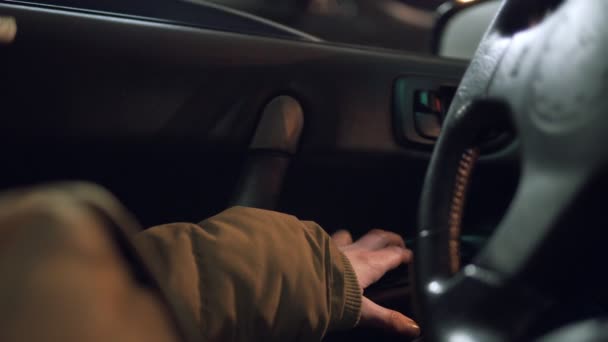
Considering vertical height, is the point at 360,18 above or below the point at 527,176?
below

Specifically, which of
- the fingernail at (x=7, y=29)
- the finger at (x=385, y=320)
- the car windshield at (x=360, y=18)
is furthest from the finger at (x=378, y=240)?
the car windshield at (x=360, y=18)

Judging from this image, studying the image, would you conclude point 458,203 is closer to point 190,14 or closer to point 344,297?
point 344,297

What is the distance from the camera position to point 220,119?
3.25 feet

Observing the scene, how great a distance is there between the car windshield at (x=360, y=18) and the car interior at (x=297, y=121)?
1.46m

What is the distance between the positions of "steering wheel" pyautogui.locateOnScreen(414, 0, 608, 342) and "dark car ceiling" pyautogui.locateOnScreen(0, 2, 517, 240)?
0.43 meters

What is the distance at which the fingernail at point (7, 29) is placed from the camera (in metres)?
0.86

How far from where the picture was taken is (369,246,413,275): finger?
0.86 meters

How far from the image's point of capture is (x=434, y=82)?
3.53 feet

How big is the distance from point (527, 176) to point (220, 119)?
1.93 feet

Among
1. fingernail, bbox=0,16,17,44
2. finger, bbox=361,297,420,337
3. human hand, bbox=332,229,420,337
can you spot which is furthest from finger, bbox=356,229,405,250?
fingernail, bbox=0,16,17,44

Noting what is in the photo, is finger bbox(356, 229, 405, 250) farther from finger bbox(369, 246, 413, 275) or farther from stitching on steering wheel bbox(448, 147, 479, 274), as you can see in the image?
stitching on steering wheel bbox(448, 147, 479, 274)

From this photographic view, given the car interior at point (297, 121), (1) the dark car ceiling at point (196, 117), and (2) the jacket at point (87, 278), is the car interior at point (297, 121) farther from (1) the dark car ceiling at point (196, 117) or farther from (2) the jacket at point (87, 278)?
(2) the jacket at point (87, 278)

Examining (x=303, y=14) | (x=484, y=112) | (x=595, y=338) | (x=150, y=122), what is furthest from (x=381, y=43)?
(x=595, y=338)

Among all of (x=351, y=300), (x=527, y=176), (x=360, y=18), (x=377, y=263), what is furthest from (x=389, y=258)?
(x=360, y=18)
